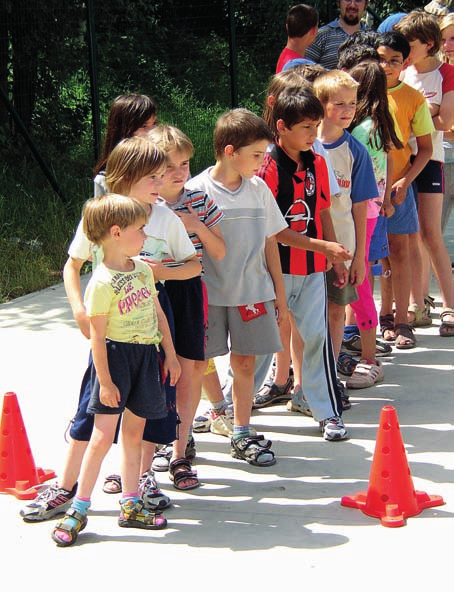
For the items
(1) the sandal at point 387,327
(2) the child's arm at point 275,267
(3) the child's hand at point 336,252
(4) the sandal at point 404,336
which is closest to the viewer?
(2) the child's arm at point 275,267

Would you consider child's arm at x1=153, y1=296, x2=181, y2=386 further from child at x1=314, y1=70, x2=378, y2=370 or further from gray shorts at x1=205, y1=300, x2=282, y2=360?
child at x1=314, y1=70, x2=378, y2=370

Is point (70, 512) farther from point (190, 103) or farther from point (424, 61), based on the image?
point (190, 103)

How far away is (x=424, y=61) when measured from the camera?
6.98 metres

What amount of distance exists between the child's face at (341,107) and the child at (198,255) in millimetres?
1115

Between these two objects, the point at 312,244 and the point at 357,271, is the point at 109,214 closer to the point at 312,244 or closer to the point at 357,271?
the point at 312,244

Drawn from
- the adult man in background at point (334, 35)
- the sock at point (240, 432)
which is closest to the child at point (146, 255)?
the sock at point (240, 432)

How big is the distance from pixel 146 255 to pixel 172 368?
0.49m

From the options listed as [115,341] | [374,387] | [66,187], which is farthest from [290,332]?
[66,187]

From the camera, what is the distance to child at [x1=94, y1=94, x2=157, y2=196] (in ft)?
14.8

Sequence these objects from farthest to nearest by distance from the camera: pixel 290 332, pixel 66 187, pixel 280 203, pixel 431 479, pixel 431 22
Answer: pixel 66 187 < pixel 431 22 < pixel 290 332 < pixel 280 203 < pixel 431 479

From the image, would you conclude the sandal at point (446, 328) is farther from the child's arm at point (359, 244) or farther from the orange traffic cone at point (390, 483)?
the orange traffic cone at point (390, 483)

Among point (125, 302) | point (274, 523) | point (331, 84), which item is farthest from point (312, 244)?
point (274, 523)

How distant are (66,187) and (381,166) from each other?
6068mm

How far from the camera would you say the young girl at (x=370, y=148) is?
18.8 feet
